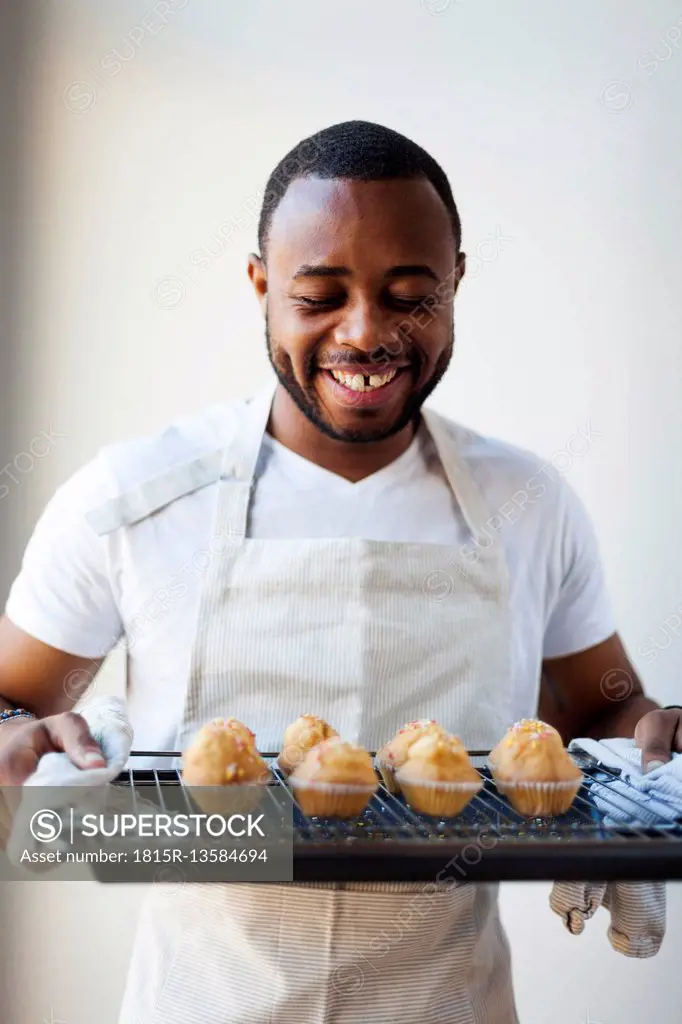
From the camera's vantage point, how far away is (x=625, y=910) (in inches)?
43.4


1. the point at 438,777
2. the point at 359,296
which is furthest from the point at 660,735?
the point at 359,296

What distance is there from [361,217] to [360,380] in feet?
0.63

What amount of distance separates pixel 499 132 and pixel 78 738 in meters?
1.52

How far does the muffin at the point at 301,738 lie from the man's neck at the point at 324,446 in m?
0.39

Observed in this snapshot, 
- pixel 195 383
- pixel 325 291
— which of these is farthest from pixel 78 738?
pixel 195 383

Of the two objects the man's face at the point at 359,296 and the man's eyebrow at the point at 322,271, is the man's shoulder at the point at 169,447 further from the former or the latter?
the man's eyebrow at the point at 322,271

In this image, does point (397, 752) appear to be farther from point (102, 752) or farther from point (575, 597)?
point (575, 597)

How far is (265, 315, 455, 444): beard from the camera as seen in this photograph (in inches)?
54.4

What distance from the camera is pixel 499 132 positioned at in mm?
2090

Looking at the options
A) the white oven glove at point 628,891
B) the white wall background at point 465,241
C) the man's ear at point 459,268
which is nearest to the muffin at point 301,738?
the white oven glove at point 628,891

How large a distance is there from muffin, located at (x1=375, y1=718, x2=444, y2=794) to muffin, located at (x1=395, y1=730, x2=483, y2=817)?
2 cm

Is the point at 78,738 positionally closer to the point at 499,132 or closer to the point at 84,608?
the point at 84,608

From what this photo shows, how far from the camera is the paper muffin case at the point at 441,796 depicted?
1019mm

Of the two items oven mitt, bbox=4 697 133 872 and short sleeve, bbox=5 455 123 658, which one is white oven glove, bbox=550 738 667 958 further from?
short sleeve, bbox=5 455 123 658
